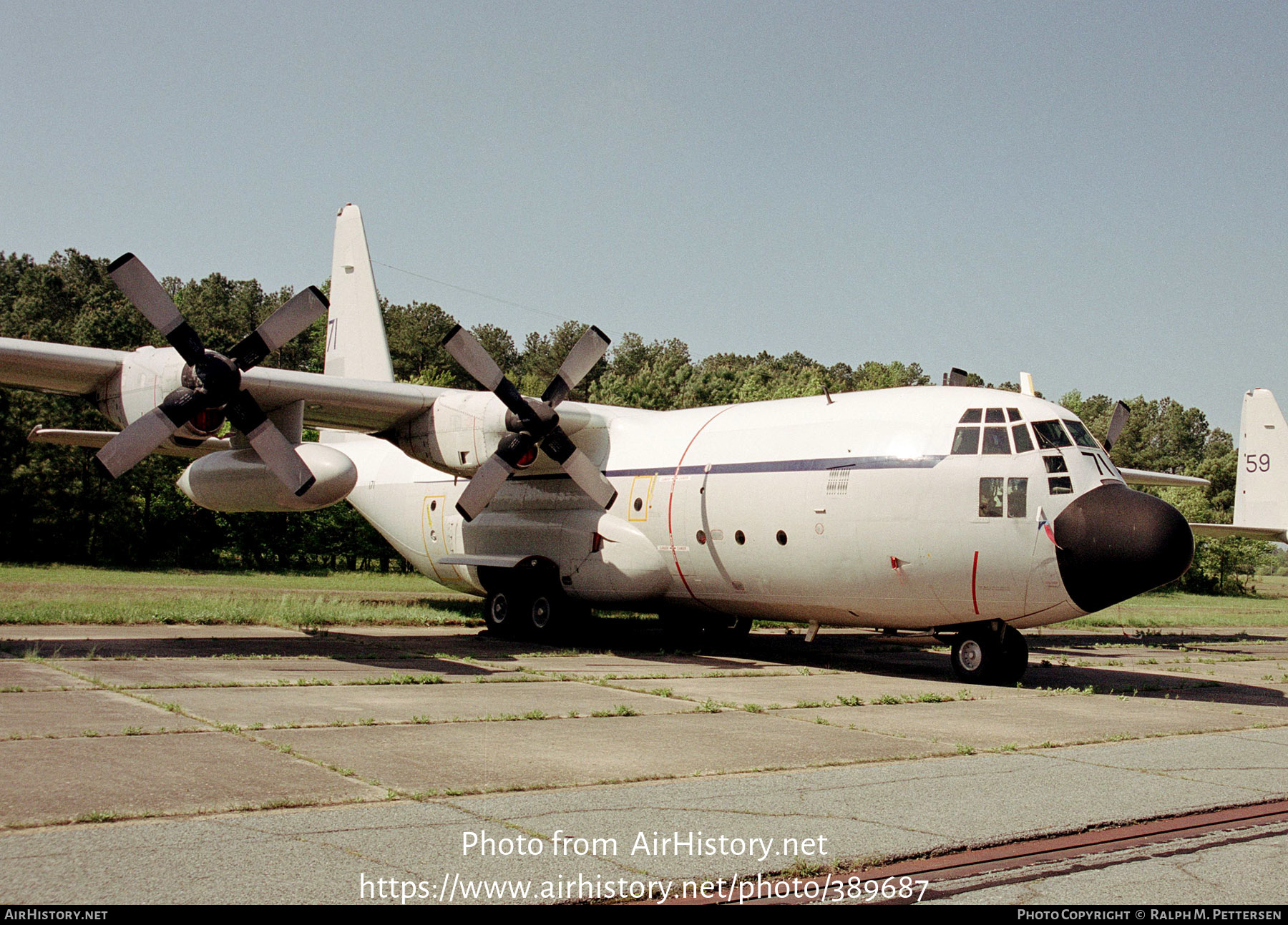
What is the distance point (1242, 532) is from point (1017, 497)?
1576 cm

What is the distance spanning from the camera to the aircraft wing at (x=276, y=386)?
14680 millimetres

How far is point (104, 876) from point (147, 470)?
142 feet

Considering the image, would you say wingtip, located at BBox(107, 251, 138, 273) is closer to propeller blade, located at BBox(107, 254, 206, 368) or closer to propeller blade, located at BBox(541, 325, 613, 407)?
propeller blade, located at BBox(107, 254, 206, 368)

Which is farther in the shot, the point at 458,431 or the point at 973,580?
the point at 458,431

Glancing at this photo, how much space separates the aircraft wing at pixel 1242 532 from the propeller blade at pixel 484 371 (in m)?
15.7

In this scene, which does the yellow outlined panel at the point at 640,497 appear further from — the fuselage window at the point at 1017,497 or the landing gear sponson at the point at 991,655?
the fuselage window at the point at 1017,497

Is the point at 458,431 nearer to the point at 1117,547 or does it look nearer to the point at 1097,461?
the point at 1097,461

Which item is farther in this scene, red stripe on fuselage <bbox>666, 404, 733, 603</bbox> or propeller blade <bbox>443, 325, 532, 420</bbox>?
red stripe on fuselage <bbox>666, 404, 733, 603</bbox>

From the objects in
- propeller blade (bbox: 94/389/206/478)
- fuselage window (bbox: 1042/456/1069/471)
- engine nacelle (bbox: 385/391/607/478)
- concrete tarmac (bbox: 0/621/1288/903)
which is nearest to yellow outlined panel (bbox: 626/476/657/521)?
engine nacelle (bbox: 385/391/607/478)

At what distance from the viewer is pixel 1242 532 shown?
2550cm

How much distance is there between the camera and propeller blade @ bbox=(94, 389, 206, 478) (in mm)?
13844

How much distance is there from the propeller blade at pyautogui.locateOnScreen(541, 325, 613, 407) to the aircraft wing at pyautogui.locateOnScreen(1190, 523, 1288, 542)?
47.1 feet

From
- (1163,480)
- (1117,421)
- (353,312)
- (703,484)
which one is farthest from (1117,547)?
(353,312)

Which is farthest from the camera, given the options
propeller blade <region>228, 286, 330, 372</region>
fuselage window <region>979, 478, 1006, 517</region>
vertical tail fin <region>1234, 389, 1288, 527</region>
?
vertical tail fin <region>1234, 389, 1288, 527</region>
